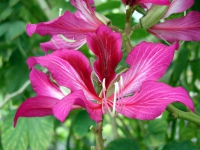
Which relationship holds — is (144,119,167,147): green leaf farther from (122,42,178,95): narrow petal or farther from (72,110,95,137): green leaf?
(122,42,178,95): narrow petal

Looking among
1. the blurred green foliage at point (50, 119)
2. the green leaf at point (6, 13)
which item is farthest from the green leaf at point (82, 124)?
the green leaf at point (6, 13)

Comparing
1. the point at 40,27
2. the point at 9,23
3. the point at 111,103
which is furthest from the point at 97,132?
the point at 9,23

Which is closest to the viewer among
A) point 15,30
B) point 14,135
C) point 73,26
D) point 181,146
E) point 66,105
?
point 66,105

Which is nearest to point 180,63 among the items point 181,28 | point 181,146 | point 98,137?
point 181,146

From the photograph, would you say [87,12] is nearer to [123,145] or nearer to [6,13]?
[123,145]

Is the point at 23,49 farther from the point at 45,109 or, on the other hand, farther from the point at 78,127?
the point at 45,109

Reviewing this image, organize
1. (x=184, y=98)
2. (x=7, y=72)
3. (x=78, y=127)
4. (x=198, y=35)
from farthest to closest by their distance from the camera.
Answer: (x=7, y=72)
(x=78, y=127)
(x=198, y=35)
(x=184, y=98)

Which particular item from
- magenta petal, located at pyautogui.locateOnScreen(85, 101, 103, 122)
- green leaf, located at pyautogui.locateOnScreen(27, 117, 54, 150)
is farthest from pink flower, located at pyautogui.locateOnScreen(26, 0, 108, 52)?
green leaf, located at pyautogui.locateOnScreen(27, 117, 54, 150)
